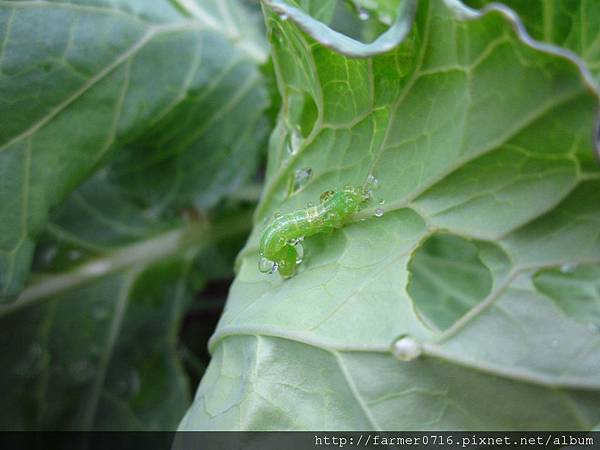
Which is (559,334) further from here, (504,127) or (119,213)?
(119,213)

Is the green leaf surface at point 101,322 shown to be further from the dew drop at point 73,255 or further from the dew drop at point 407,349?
the dew drop at point 407,349

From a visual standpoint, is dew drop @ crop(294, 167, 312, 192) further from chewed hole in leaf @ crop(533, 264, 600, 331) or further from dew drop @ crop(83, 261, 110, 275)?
dew drop @ crop(83, 261, 110, 275)

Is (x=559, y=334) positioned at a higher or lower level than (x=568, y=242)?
lower

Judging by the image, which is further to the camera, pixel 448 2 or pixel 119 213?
pixel 119 213

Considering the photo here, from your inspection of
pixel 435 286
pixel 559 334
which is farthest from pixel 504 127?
pixel 435 286

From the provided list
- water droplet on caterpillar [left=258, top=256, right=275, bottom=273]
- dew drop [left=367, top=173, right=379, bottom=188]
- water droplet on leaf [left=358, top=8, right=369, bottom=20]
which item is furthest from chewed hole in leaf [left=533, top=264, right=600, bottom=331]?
water droplet on leaf [left=358, top=8, right=369, bottom=20]

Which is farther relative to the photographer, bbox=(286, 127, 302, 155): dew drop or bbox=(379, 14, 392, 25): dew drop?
bbox=(379, 14, 392, 25): dew drop
